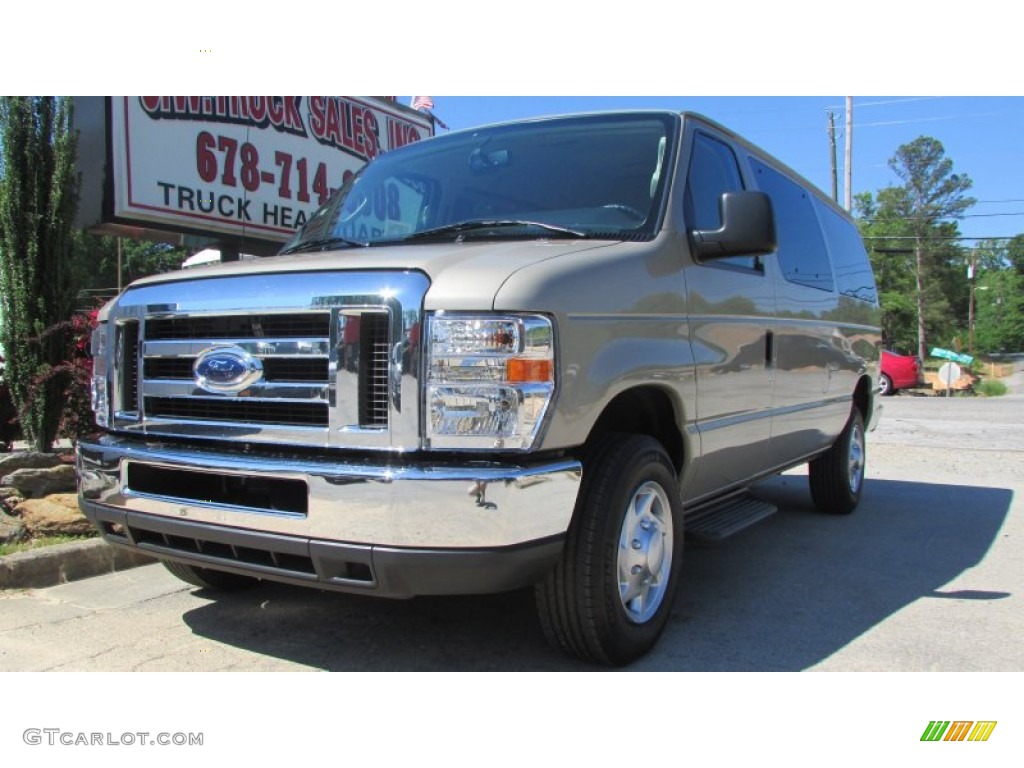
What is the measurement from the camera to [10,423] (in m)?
5.84

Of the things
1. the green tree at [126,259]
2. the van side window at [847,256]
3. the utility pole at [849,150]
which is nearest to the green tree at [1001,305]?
the utility pole at [849,150]

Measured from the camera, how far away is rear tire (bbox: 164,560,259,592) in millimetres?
3824

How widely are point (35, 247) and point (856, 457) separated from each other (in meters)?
6.00

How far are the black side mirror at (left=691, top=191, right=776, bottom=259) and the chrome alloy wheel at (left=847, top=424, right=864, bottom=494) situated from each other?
3239 mm

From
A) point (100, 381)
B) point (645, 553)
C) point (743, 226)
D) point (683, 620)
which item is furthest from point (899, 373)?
point (100, 381)

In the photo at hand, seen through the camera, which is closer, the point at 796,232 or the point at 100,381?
the point at 100,381

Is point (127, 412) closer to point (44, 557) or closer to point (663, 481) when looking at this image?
point (44, 557)

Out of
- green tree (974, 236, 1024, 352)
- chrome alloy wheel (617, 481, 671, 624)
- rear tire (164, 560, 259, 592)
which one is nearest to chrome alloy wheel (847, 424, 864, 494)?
chrome alloy wheel (617, 481, 671, 624)

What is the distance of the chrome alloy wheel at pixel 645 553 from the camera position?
9.72ft

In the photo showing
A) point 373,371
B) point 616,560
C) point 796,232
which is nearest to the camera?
point 373,371

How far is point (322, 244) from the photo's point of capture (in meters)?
3.62

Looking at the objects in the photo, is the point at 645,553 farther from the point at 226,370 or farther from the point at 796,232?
the point at 796,232

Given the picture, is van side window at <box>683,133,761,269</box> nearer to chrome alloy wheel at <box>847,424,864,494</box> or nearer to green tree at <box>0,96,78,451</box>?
chrome alloy wheel at <box>847,424,864,494</box>

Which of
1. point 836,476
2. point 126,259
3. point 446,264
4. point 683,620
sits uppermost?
point 126,259
